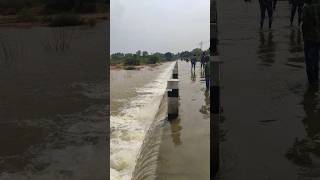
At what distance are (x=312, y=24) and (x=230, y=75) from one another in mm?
640

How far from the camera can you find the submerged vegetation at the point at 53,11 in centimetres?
411

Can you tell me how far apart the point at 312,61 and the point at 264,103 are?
415 millimetres

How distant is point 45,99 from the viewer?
18.9 feet

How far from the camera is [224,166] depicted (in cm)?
310

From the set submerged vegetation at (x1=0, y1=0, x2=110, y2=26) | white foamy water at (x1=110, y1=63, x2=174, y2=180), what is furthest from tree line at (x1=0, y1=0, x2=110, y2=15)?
white foamy water at (x1=110, y1=63, x2=174, y2=180)

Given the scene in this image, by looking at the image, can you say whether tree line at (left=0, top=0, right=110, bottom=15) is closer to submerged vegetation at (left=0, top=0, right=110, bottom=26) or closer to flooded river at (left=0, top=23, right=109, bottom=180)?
submerged vegetation at (left=0, top=0, right=110, bottom=26)

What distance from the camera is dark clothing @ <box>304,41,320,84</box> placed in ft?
10.1

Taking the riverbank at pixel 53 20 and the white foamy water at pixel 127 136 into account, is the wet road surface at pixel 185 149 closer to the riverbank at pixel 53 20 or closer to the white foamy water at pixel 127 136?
the white foamy water at pixel 127 136

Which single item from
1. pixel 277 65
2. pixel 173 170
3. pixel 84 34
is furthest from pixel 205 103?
pixel 277 65


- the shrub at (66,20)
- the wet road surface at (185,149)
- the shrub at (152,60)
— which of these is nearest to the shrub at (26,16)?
the shrub at (66,20)

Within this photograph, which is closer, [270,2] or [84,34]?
[270,2]

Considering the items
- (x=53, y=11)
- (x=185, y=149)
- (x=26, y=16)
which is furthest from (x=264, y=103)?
(x=26, y=16)

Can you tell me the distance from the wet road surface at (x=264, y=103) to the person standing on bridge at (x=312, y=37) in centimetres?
5

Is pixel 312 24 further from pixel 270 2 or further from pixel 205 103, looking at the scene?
pixel 205 103
